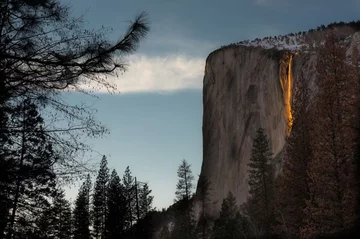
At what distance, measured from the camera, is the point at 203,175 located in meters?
75.6

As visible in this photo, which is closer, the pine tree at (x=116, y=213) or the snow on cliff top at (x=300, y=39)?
the pine tree at (x=116, y=213)

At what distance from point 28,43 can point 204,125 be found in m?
76.5

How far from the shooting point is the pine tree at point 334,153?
2275cm

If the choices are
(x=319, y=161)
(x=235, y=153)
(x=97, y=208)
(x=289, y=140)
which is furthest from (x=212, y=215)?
(x=319, y=161)

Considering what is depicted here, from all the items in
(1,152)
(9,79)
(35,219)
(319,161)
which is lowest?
(35,219)

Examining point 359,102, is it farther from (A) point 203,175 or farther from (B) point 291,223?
(A) point 203,175

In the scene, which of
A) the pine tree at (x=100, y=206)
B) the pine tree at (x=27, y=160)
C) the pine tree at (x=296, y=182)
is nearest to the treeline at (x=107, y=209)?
the pine tree at (x=100, y=206)

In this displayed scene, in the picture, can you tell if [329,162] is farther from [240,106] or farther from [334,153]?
[240,106]

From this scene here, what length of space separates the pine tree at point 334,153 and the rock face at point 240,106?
32068 mm

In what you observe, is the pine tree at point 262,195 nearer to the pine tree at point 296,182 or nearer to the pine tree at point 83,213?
the pine tree at point 296,182

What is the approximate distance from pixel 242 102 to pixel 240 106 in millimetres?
759

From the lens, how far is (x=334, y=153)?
2369cm

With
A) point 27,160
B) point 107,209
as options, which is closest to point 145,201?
point 107,209

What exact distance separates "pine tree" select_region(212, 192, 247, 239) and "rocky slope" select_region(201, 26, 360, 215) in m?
5.88
